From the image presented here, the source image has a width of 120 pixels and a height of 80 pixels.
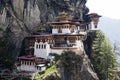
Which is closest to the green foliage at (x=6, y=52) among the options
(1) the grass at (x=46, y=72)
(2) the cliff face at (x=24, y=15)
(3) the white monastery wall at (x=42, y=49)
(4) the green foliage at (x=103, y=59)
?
(2) the cliff face at (x=24, y=15)

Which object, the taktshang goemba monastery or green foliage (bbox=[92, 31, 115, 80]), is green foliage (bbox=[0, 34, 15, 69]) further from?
green foliage (bbox=[92, 31, 115, 80])

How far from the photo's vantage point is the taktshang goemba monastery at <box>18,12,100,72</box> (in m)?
51.2

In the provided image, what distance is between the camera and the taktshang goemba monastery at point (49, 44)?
168 feet

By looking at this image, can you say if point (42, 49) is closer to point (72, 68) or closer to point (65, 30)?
point (65, 30)

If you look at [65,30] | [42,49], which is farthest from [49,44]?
[65,30]

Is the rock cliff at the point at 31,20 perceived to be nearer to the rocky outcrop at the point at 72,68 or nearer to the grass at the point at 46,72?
the rocky outcrop at the point at 72,68

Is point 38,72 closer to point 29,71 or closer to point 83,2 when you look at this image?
point 29,71

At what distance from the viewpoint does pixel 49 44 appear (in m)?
54.2

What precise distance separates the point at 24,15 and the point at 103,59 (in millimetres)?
16941

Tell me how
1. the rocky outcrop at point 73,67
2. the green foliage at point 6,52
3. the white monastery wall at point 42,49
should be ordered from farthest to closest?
1. the white monastery wall at point 42,49
2. the green foliage at point 6,52
3. the rocky outcrop at point 73,67

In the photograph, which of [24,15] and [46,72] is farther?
[24,15]

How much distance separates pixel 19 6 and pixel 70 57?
47.6 ft

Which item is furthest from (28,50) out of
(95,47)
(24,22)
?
(95,47)

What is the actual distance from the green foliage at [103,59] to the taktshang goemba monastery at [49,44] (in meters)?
3.18
